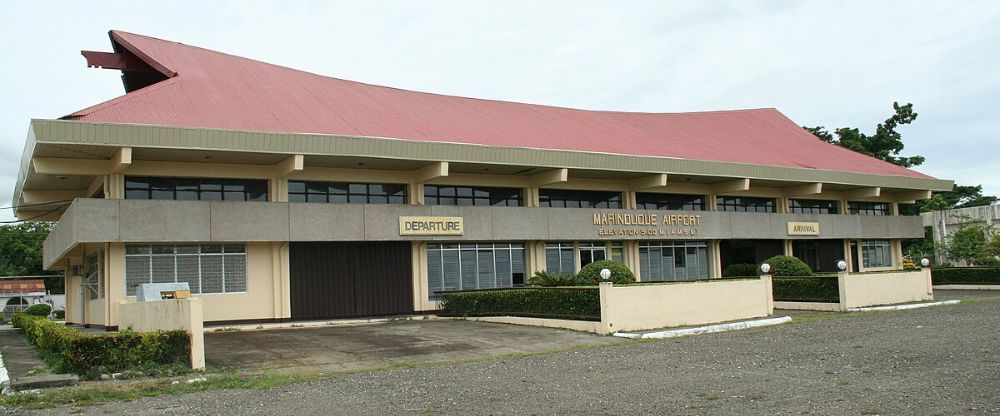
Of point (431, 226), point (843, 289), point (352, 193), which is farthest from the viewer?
point (352, 193)

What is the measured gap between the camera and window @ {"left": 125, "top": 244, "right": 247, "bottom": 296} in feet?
68.8

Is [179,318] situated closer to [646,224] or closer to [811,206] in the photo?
[646,224]

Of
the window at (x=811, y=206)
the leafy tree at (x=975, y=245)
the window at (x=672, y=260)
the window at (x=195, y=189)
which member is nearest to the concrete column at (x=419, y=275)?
the window at (x=195, y=189)

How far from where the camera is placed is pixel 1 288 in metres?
60.4

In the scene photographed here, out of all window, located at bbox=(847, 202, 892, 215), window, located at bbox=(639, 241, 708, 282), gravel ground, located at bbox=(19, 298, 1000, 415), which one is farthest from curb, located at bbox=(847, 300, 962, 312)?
window, located at bbox=(847, 202, 892, 215)

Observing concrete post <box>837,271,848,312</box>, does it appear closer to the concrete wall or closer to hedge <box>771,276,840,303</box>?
hedge <box>771,276,840,303</box>

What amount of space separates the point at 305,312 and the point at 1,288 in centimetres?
4910

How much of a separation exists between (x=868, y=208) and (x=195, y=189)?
31.4 m


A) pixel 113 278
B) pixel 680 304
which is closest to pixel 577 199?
pixel 680 304

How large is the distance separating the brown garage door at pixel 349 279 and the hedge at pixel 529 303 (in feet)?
4.94

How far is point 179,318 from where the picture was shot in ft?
45.8

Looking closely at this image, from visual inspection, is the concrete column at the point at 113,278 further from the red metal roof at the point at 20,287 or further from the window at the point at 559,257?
the red metal roof at the point at 20,287

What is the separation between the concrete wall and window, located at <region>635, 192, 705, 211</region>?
4.60 feet

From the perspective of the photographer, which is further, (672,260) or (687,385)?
(672,260)
